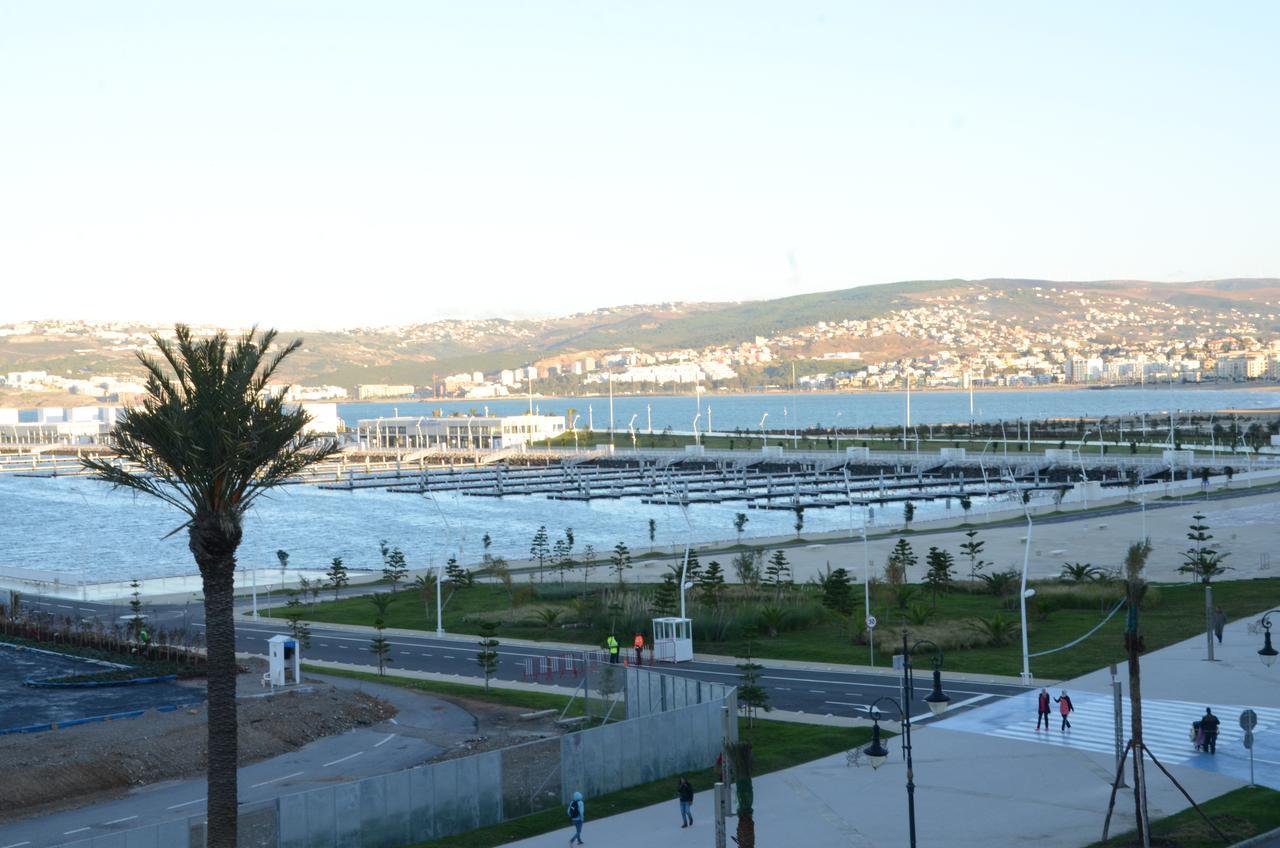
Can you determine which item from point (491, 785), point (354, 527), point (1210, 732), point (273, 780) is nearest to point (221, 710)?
point (491, 785)

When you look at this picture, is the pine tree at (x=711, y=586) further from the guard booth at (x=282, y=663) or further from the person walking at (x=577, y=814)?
the person walking at (x=577, y=814)

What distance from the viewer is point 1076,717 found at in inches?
1020

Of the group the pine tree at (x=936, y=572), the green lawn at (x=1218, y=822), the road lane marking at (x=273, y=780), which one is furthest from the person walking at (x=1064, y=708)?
the pine tree at (x=936, y=572)

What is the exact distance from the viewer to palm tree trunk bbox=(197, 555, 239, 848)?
52.0 ft

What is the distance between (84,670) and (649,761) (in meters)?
17.4

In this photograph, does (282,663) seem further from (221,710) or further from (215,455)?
(215,455)

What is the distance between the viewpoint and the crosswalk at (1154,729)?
74.0ft

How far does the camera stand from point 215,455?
1584cm

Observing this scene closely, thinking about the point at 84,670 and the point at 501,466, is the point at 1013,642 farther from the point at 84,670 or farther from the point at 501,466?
the point at 501,466

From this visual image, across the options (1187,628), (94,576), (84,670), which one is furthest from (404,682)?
(94,576)

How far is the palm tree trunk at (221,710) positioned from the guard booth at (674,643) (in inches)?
740

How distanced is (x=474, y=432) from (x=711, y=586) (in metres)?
142

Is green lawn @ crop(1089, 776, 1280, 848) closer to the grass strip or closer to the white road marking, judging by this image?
the grass strip

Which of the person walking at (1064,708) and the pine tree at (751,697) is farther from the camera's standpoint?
the pine tree at (751,697)
